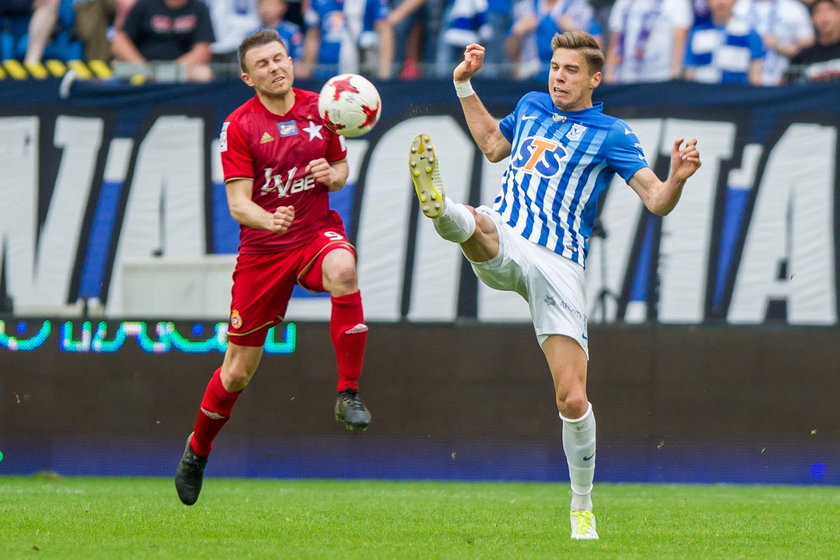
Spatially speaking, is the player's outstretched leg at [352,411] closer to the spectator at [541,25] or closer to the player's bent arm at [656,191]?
the player's bent arm at [656,191]

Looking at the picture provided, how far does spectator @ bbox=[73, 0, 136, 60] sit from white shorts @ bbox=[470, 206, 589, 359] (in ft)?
24.0

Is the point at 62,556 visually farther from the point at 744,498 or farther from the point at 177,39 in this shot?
the point at 177,39

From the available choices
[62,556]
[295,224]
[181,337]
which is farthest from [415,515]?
[181,337]

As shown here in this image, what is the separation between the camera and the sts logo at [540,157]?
25.0ft

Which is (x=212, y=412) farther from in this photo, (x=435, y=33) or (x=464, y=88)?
(x=435, y=33)

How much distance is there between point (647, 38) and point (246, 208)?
682 centimetres

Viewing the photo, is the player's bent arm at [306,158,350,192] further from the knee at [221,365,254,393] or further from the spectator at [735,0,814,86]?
the spectator at [735,0,814,86]

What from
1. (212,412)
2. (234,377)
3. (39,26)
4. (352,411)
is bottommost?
(212,412)

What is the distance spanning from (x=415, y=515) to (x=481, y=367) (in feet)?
10.4

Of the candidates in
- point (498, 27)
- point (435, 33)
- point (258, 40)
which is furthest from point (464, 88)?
point (435, 33)

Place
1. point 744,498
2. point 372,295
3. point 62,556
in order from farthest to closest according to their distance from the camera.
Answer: point 372,295 < point 744,498 < point 62,556

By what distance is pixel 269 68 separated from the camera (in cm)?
805

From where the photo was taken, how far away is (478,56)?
7.73m

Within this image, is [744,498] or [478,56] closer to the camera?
[478,56]
